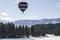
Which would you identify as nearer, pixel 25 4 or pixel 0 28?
pixel 25 4

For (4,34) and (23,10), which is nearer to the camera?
(23,10)

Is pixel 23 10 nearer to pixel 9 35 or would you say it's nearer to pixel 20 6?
pixel 20 6

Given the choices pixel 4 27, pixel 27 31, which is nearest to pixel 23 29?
pixel 27 31

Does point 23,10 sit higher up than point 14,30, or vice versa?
point 23,10

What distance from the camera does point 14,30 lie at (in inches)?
3469

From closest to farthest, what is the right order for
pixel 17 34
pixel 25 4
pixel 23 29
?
pixel 25 4 < pixel 17 34 < pixel 23 29

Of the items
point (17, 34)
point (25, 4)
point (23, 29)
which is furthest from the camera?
point (23, 29)

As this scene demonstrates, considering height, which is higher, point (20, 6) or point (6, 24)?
point (20, 6)

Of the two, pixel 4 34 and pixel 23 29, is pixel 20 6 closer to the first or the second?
pixel 4 34

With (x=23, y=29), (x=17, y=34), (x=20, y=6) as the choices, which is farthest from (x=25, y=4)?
(x=23, y=29)

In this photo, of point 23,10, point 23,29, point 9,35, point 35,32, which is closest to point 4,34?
point 9,35

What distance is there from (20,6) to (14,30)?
46239mm

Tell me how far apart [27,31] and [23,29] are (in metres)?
1.86

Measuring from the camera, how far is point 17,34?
3351 inches
